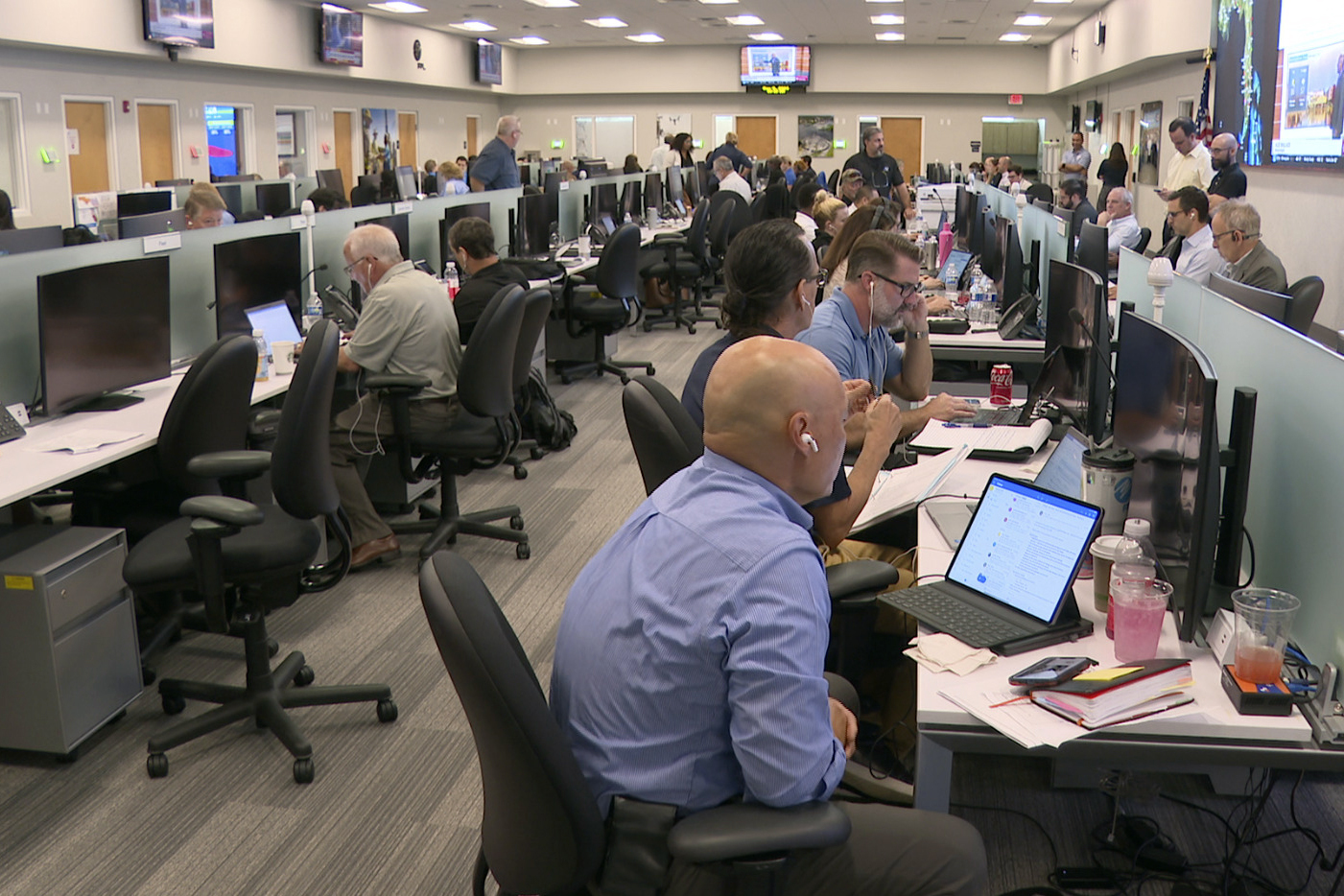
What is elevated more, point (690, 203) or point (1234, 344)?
point (690, 203)

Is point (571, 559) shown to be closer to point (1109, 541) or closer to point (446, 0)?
point (1109, 541)

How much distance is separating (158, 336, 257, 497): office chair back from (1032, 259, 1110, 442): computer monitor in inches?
81.7

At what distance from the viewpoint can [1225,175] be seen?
7.82 metres

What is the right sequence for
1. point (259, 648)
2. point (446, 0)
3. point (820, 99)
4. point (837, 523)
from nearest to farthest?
1. point (837, 523)
2. point (259, 648)
3. point (446, 0)
4. point (820, 99)

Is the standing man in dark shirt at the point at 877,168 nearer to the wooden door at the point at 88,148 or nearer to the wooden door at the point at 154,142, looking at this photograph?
the wooden door at the point at 88,148

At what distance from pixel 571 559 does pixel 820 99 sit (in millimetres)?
18659

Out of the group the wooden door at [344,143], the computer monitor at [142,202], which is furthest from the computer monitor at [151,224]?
the wooden door at [344,143]

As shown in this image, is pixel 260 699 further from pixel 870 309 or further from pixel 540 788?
pixel 870 309

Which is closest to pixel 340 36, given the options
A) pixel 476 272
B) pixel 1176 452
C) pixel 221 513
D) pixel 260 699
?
pixel 476 272

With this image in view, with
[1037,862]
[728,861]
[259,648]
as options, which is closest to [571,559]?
[259,648]

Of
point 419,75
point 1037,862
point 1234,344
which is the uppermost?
point 419,75

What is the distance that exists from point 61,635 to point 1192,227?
5.35 meters

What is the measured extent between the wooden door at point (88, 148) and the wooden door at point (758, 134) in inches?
494

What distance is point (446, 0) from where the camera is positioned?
551 inches
